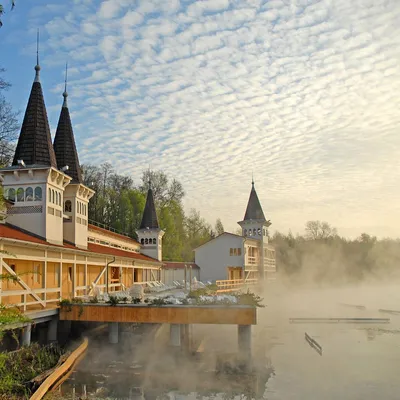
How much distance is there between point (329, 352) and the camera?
20141 millimetres

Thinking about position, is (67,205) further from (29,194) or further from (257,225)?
(257,225)

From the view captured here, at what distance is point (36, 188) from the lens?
20.2 m

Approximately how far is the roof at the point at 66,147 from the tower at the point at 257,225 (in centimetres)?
3162

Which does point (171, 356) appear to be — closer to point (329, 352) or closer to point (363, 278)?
point (329, 352)

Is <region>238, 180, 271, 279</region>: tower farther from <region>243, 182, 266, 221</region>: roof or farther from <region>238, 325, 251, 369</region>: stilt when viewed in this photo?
<region>238, 325, 251, 369</region>: stilt

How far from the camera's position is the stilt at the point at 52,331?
18.6 m

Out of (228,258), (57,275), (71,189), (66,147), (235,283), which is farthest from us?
(228,258)

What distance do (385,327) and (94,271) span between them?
17.3 m

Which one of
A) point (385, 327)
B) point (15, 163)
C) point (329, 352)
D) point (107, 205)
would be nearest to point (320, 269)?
point (107, 205)

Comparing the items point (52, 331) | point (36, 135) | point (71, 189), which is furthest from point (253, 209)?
point (52, 331)

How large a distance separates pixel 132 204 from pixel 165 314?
39.3 metres

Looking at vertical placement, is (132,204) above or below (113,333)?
above

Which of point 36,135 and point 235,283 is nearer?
point 36,135

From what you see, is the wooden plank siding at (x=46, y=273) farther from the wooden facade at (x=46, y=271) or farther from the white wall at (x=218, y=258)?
the white wall at (x=218, y=258)
